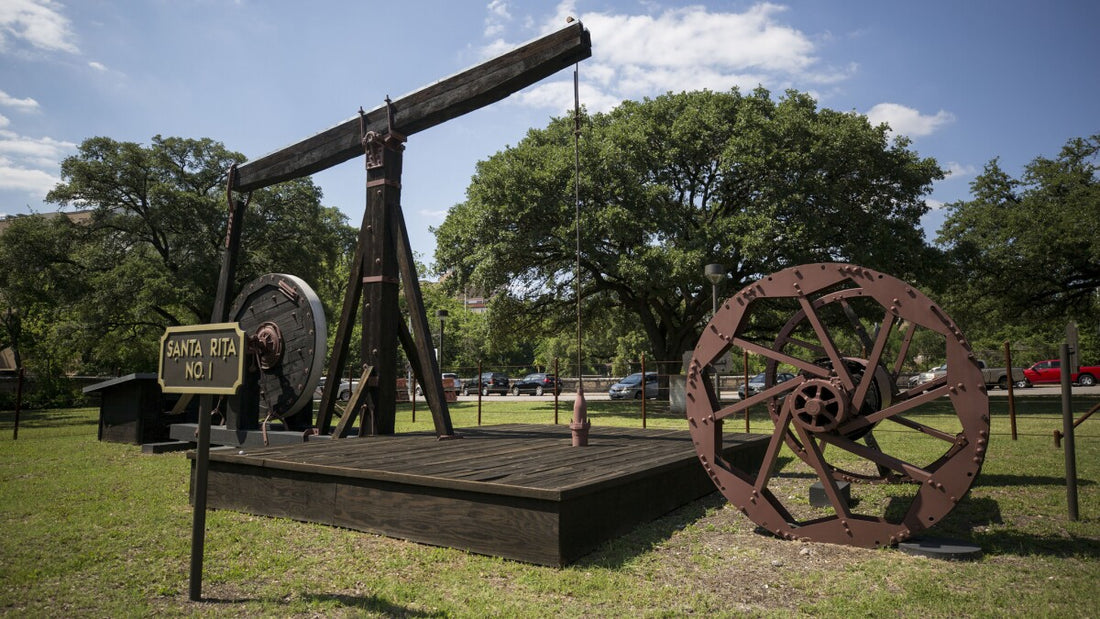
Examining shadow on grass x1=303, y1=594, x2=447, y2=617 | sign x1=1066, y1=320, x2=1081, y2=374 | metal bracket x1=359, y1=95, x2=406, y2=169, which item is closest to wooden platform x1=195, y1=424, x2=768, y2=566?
shadow on grass x1=303, y1=594, x2=447, y2=617

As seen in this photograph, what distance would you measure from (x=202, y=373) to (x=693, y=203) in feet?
66.7

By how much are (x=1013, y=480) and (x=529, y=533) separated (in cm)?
675

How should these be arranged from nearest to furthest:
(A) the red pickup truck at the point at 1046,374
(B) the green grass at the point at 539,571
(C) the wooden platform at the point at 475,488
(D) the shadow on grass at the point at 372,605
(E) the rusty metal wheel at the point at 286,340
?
(D) the shadow on grass at the point at 372,605 < (B) the green grass at the point at 539,571 < (C) the wooden platform at the point at 475,488 < (E) the rusty metal wheel at the point at 286,340 < (A) the red pickup truck at the point at 1046,374

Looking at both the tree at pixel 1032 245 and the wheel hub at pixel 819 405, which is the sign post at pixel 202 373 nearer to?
the wheel hub at pixel 819 405

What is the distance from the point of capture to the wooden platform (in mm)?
4918

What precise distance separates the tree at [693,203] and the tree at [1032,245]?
6.51m

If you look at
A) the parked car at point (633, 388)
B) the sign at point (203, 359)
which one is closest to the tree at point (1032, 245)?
the parked car at point (633, 388)

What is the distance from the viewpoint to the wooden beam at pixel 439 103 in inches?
295

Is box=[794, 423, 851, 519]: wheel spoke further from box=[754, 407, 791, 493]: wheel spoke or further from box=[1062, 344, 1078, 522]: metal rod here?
box=[1062, 344, 1078, 522]: metal rod

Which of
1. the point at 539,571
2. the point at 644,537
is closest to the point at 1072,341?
the point at 644,537

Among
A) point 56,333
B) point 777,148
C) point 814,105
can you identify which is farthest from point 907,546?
point 56,333

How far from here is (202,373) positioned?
4.24 m

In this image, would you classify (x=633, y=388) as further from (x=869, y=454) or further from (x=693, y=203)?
(x=869, y=454)

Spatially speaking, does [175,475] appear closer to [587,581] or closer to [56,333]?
[587,581]
